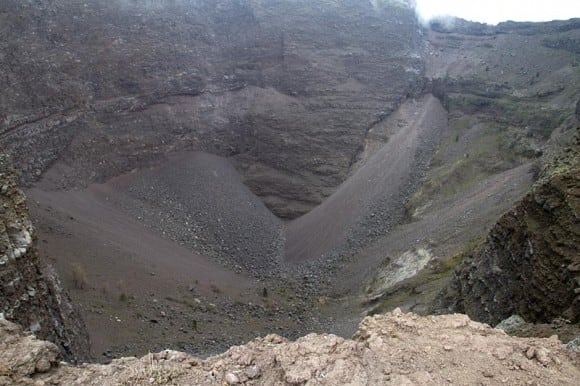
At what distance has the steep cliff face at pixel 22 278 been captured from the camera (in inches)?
480

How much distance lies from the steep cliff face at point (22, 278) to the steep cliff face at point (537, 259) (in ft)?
41.1

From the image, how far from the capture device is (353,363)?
23.3 feet

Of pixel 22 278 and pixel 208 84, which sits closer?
pixel 22 278

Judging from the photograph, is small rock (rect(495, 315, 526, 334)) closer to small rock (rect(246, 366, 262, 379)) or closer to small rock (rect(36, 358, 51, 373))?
small rock (rect(246, 366, 262, 379))

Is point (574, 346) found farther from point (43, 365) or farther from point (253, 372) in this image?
point (43, 365)

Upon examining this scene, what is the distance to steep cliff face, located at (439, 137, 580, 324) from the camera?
1119 cm

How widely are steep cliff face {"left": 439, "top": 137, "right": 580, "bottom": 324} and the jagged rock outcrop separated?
12.3ft

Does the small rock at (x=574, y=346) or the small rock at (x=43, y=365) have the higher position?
the small rock at (x=43, y=365)

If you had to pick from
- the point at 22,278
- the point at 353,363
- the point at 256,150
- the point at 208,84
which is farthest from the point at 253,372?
the point at 208,84

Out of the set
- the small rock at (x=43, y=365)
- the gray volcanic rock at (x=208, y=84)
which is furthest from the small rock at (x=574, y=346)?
the gray volcanic rock at (x=208, y=84)

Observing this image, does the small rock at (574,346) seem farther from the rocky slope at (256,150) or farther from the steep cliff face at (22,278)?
the rocky slope at (256,150)

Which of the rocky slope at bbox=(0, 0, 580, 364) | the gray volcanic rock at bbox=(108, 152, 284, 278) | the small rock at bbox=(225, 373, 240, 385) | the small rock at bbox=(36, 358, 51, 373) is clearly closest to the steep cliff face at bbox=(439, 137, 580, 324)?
the rocky slope at bbox=(0, 0, 580, 364)

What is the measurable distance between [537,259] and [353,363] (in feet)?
→ 24.0

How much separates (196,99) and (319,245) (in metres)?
16.5
